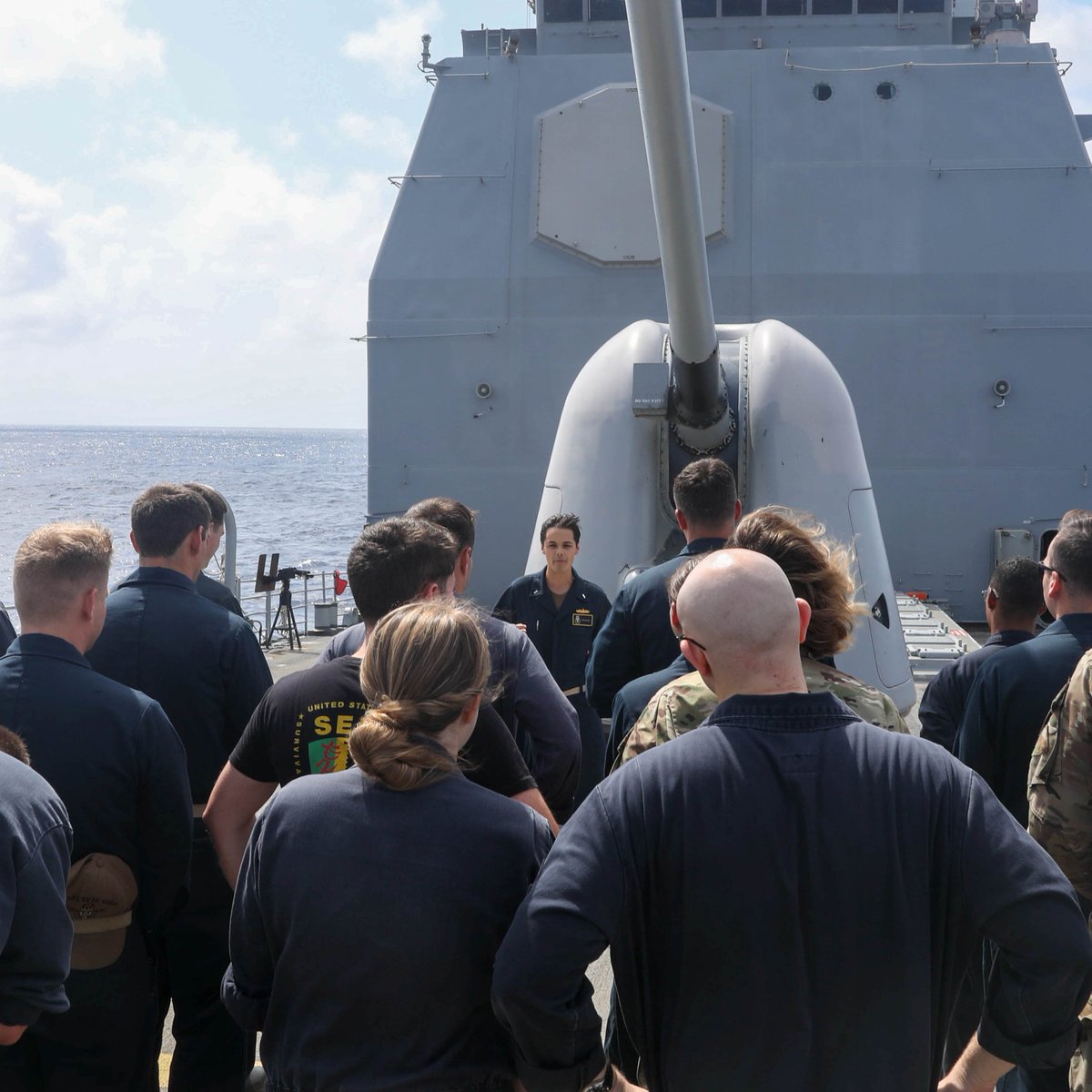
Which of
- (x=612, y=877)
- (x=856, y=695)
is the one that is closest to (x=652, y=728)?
(x=856, y=695)

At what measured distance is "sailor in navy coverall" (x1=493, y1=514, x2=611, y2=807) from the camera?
181 inches

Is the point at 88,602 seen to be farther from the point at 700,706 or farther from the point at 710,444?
the point at 710,444

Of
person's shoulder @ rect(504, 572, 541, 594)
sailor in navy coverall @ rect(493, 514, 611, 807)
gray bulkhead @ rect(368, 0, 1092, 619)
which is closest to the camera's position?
sailor in navy coverall @ rect(493, 514, 611, 807)

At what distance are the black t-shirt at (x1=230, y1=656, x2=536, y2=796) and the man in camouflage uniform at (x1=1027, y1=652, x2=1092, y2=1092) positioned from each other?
990 mm

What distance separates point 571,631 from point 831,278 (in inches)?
189

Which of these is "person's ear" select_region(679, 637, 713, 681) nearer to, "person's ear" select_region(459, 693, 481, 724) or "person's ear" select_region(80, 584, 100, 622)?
"person's ear" select_region(459, 693, 481, 724)

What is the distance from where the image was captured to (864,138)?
335 inches

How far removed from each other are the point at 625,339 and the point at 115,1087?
3.65 meters

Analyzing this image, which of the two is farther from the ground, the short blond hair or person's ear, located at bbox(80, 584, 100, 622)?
the short blond hair

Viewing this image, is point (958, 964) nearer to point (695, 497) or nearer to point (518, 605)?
point (695, 497)

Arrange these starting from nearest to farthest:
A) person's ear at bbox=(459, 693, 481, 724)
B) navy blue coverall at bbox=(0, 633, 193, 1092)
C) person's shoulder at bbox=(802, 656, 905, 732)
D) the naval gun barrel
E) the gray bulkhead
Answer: person's ear at bbox=(459, 693, 481, 724) → person's shoulder at bbox=(802, 656, 905, 732) → navy blue coverall at bbox=(0, 633, 193, 1092) → the naval gun barrel → the gray bulkhead

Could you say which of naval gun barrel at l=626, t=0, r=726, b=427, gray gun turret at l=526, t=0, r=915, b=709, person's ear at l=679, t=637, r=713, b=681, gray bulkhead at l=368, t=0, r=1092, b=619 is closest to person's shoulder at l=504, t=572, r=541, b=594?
gray gun turret at l=526, t=0, r=915, b=709

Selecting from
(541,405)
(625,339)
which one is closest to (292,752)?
(625,339)

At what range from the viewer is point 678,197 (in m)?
3.79
